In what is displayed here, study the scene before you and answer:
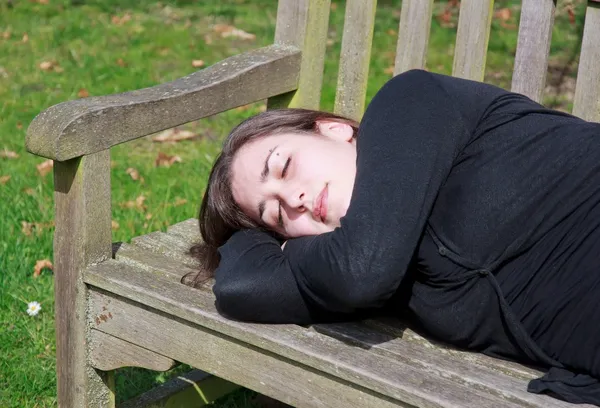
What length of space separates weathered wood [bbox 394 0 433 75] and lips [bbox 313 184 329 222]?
807mm

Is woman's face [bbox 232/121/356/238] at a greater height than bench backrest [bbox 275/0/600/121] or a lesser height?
lesser

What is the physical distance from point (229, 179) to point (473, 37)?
2.84ft

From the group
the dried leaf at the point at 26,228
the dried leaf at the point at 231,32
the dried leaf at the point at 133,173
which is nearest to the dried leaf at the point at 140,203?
the dried leaf at the point at 133,173

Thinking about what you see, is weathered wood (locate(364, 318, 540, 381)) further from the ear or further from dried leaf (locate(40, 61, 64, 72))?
dried leaf (locate(40, 61, 64, 72))

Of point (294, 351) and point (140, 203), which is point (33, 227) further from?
→ point (294, 351)

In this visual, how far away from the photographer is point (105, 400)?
267 centimetres

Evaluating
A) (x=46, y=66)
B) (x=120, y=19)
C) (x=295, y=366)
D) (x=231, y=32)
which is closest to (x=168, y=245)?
(x=295, y=366)

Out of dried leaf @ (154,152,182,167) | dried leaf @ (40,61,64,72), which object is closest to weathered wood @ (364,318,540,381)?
dried leaf @ (154,152,182,167)

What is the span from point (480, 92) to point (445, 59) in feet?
11.9

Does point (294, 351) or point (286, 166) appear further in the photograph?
point (286, 166)

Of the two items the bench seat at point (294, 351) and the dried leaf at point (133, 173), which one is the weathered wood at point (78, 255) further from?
the dried leaf at point (133, 173)

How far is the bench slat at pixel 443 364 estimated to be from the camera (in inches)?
77.0

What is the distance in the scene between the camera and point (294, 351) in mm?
2133

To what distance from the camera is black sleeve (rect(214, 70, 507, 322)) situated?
6.72 ft
